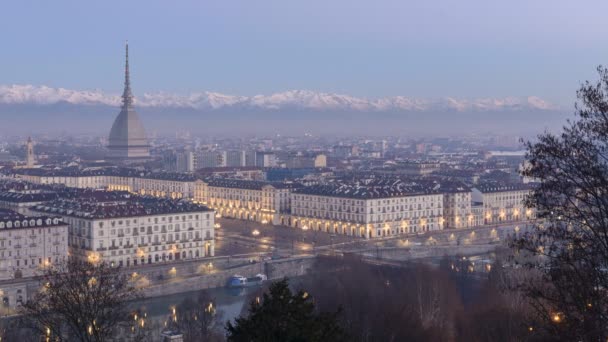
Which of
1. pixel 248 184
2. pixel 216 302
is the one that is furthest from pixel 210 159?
pixel 216 302

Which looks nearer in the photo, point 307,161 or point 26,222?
point 26,222

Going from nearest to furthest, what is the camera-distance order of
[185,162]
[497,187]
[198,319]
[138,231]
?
[198,319] < [138,231] < [497,187] < [185,162]

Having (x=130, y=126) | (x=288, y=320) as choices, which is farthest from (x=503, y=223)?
(x=130, y=126)

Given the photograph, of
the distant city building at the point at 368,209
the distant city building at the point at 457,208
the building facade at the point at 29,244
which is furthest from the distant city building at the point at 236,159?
the building facade at the point at 29,244

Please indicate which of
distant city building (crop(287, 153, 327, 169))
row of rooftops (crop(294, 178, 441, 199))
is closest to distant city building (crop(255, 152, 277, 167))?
distant city building (crop(287, 153, 327, 169))

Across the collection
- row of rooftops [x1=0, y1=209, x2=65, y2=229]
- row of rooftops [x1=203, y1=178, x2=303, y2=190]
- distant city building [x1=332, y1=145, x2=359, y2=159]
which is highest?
distant city building [x1=332, y1=145, x2=359, y2=159]

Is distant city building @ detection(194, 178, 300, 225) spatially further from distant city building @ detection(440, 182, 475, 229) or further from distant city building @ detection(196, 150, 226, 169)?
distant city building @ detection(196, 150, 226, 169)

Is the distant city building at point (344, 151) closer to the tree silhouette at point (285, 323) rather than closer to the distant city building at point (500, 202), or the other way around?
the distant city building at point (500, 202)

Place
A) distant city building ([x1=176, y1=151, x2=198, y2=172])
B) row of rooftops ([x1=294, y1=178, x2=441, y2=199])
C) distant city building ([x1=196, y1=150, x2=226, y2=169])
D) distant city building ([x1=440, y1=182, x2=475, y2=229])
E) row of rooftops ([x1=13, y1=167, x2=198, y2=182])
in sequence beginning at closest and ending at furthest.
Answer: row of rooftops ([x1=294, y1=178, x2=441, y2=199]) → distant city building ([x1=440, y1=182, x2=475, y2=229]) → row of rooftops ([x1=13, y1=167, x2=198, y2=182]) → distant city building ([x1=176, y1=151, x2=198, y2=172]) → distant city building ([x1=196, y1=150, x2=226, y2=169])

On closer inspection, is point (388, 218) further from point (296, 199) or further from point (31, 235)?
point (31, 235)

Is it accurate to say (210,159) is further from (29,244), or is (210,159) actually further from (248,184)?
(29,244)
